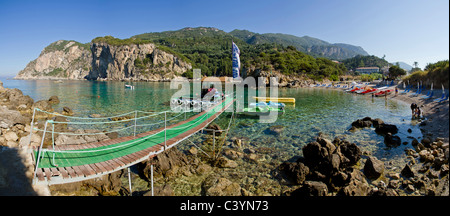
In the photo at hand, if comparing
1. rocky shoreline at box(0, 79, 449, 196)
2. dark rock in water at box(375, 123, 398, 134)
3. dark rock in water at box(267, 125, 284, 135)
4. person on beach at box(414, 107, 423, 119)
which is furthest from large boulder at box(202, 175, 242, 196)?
person on beach at box(414, 107, 423, 119)

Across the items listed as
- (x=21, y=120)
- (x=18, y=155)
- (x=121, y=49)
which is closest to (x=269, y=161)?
(x=18, y=155)

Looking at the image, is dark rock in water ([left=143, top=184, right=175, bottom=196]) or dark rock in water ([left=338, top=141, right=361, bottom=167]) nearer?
dark rock in water ([left=143, top=184, right=175, bottom=196])

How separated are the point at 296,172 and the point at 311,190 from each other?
1.48 metres

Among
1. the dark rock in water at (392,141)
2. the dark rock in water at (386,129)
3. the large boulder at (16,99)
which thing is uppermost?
the large boulder at (16,99)

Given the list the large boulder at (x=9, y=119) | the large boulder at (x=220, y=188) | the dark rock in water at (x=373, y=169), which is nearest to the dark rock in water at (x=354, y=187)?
the dark rock in water at (x=373, y=169)

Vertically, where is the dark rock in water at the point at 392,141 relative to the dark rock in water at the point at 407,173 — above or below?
above

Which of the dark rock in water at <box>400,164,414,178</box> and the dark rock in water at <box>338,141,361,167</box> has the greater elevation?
the dark rock in water at <box>338,141,361,167</box>

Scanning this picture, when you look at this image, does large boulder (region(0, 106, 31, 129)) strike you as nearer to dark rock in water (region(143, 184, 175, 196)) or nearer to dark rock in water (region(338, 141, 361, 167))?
dark rock in water (region(143, 184, 175, 196))

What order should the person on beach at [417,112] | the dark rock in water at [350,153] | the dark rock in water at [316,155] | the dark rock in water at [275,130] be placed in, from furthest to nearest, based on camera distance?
the person on beach at [417,112], the dark rock in water at [275,130], the dark rock in water at [350,153], the dark rock in water at [316,155]

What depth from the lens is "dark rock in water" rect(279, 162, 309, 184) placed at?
30.2 feet

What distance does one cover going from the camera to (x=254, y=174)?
9.95 m

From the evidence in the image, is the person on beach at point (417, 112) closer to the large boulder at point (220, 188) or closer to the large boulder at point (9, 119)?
the large boulder at point (220, 188)

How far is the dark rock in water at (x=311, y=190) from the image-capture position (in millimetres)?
7824

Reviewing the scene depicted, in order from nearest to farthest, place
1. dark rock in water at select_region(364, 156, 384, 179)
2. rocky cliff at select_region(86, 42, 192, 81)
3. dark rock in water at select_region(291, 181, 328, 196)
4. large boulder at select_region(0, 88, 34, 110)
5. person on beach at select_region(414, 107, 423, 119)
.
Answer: dark rock in water at select_region(291, 181, 328, 196) < dark rock in water at select_region(364, 156, 384, 179) < person on beach at select_region(414, 107, 423, 119) < large boulder at select_region(0, 88, 34, 110) < rocky cliff at select_region(86, 42, 192, 81)
